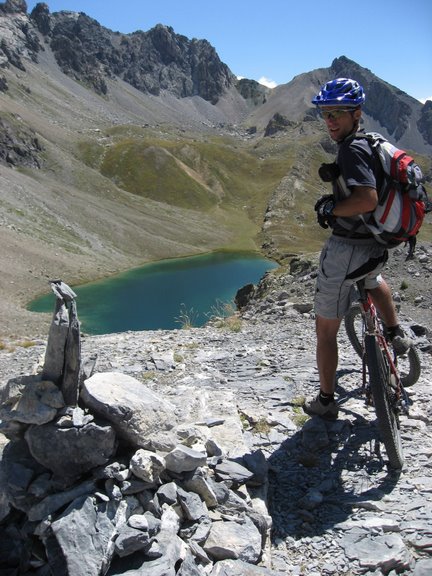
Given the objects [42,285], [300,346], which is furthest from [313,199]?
[300,346]

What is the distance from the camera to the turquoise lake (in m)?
55.4

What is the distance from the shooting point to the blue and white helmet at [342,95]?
6.68 m

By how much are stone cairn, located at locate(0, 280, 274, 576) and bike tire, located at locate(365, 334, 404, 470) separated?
1.95 m

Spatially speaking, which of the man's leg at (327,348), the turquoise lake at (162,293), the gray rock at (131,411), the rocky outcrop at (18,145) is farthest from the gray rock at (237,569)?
the rocky outcrop at (18,145)

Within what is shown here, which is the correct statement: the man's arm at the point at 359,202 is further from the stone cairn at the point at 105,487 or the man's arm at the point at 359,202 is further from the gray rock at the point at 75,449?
the gray rock at the point at 75,449

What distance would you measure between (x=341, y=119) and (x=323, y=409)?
4685 mm

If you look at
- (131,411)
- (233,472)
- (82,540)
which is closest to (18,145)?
(131,411)

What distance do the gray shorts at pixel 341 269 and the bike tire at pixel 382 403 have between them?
0.69 m

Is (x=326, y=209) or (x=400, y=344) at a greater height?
(x=326, y=209)

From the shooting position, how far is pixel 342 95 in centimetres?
670

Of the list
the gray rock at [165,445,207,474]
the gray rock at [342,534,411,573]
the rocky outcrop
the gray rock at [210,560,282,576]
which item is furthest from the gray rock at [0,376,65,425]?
the rocky outcrop

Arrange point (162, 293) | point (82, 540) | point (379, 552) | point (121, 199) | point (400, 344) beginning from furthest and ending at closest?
point (121, 199) < point (162, 293) < point (400, 344) < point (379, 552) < point (82, 540)

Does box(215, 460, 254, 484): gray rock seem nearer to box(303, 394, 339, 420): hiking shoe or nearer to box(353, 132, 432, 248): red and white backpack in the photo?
box(303, 394, 339, 420): hiking shoe

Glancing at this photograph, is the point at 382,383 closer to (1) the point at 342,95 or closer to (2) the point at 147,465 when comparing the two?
(2) the point at 147,465
